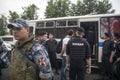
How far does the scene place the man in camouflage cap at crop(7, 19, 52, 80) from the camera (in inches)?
134

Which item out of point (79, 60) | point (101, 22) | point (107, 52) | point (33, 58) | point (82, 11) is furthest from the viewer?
point (82, 11)

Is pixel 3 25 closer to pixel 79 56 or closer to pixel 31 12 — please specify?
pixel 31 12

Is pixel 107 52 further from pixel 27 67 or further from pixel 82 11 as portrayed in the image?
pixel 82 11

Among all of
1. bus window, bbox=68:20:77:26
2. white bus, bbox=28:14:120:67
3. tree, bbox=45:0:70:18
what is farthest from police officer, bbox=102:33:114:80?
tree, bbox=45:0:70:18

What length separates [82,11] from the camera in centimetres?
3569

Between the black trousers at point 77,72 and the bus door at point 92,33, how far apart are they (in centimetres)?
598

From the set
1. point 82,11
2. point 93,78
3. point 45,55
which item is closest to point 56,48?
point 93,78

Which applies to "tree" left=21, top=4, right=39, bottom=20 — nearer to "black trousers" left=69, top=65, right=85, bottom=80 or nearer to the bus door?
the bus door

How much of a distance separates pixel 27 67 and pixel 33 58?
0.13 meters

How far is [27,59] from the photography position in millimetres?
3457

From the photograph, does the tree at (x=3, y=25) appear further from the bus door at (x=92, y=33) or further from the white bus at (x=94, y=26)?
the bus door at (x=92, y=33)

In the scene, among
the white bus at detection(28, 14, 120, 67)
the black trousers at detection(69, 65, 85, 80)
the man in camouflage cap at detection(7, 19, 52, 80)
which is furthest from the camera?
the white bus at detection(28, 14, 120, 67)

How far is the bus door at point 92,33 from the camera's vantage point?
42.9 feet

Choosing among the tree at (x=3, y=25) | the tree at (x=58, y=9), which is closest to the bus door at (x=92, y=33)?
the tree at (x=58, y=9)
